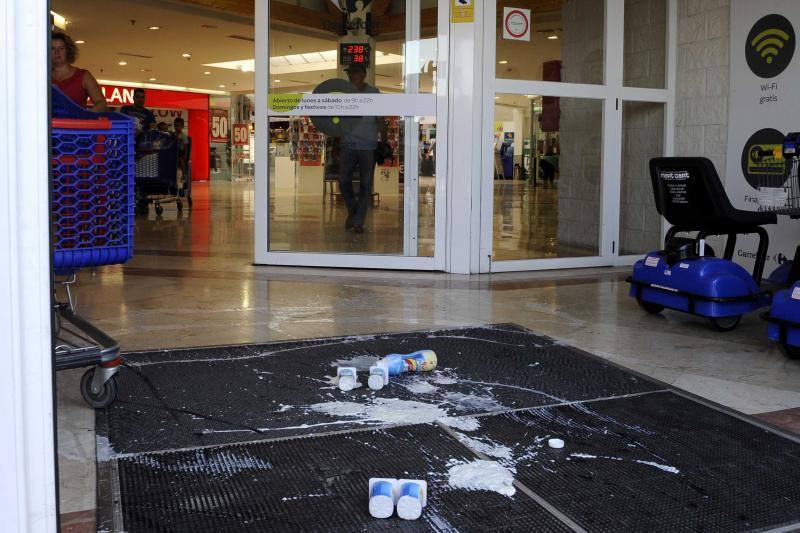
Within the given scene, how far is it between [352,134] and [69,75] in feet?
7.10

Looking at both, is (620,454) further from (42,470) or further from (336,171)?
(336,171)

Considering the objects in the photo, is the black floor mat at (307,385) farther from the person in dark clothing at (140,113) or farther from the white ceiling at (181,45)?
the person in dark clothing at (140,113)

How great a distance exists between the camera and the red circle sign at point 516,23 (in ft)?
19.7

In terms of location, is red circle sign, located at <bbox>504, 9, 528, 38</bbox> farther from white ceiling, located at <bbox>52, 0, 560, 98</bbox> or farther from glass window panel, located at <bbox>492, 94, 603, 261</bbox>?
glass window panel, located at <bbox>492, 94, 603, 261</bbox>

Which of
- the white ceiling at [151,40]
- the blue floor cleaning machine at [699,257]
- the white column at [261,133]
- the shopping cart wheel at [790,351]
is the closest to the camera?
the shopping cart wheel at [790,351]

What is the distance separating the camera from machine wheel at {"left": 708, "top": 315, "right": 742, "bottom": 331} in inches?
163

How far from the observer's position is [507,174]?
6.12 metres

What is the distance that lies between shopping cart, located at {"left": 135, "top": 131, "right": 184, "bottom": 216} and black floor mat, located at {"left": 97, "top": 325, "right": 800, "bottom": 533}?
8242 mm

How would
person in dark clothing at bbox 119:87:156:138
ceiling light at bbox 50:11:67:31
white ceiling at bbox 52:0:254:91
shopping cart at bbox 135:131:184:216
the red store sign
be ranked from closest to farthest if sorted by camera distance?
person in dark clothing at bbox 119:87:156:138 → shopping cart at bbox 135:131:184:216 → white ceiling at bbox 52:0:254:91 → ceiling light at bbox 50:11:67:31 → the red store sign

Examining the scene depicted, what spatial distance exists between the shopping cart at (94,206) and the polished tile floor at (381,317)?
177mm

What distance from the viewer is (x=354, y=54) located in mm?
6035

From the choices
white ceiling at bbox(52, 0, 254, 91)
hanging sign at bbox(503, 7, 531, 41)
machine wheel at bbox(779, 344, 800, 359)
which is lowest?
machine wheel at bbox(779, 344, 800, 359)

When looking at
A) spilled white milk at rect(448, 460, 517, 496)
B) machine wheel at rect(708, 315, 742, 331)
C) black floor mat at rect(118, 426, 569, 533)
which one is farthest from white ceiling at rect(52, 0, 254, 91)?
spilled white milk at rect(448, 460, 517, 496)

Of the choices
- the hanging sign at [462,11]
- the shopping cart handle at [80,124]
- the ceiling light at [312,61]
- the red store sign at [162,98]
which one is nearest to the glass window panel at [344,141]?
the ceiling light at [312,61]
